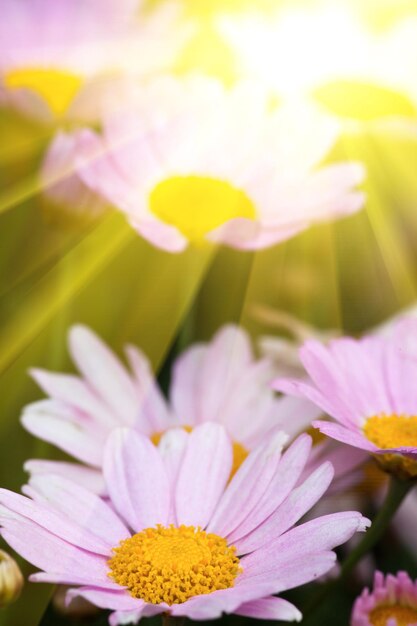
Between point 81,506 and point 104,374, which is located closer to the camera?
point 81,506

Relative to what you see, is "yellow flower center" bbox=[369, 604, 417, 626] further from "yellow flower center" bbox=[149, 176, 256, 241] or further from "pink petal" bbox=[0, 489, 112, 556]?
"yellow flower center" bbox=[149, 176, 256, 241]

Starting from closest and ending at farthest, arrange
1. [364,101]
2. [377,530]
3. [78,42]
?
1. [377,530]
2. [364,101]
3. [78,42]

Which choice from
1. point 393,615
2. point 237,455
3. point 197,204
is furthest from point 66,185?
point 393,615

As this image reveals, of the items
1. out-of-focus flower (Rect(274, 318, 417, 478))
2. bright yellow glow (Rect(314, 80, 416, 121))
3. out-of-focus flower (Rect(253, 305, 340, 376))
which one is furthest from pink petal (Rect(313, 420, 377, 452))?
bright yellow glow (Rect(314, 80, 416, 121))

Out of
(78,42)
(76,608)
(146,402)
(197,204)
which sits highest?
(78,42)

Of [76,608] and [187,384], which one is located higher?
[187,384]

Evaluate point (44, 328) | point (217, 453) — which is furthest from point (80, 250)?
point (217, 453)

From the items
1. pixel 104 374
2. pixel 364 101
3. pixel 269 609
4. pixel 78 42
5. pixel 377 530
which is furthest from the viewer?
pixel 78 42

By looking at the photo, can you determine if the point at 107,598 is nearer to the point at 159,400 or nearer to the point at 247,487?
the point at 247,487
